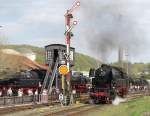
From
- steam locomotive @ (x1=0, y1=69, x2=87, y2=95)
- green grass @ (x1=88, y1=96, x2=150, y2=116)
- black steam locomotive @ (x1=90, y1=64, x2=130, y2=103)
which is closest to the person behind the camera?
green grass @ (x1=88, y1=96, x2=150, y2=116)

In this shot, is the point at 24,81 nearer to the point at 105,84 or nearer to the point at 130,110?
the point at 105,84

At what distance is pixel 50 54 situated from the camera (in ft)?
163

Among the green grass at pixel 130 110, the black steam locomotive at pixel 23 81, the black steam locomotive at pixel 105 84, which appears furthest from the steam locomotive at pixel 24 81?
the green grass at pixel 130 110

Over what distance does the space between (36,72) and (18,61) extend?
55.7 m

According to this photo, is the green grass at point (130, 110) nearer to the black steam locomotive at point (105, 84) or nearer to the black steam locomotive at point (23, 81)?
the black steam locomotive at point (105, 84)

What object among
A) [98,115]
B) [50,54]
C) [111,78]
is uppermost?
[50,54]

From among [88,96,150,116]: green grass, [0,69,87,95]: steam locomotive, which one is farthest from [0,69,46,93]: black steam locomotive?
[88,96,150,116]: green grass

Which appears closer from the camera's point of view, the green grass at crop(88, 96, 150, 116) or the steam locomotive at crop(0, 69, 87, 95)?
the green grass at crop(88, 96, 150, 116)

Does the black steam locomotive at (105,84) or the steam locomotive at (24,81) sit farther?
the steam locomotive at (24,81)

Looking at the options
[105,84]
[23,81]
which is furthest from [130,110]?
[23,81]

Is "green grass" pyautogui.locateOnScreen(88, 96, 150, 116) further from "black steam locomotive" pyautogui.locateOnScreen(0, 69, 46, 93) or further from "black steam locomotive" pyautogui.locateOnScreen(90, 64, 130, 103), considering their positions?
"black steam locomotive" pyautogui.locateOnScreen(0, 69, 46, 93)

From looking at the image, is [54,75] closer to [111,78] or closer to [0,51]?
[111,78]

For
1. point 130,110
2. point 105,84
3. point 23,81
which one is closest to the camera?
point 130,110

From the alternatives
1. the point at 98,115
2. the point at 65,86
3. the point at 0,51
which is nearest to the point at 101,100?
the point at 65,86
